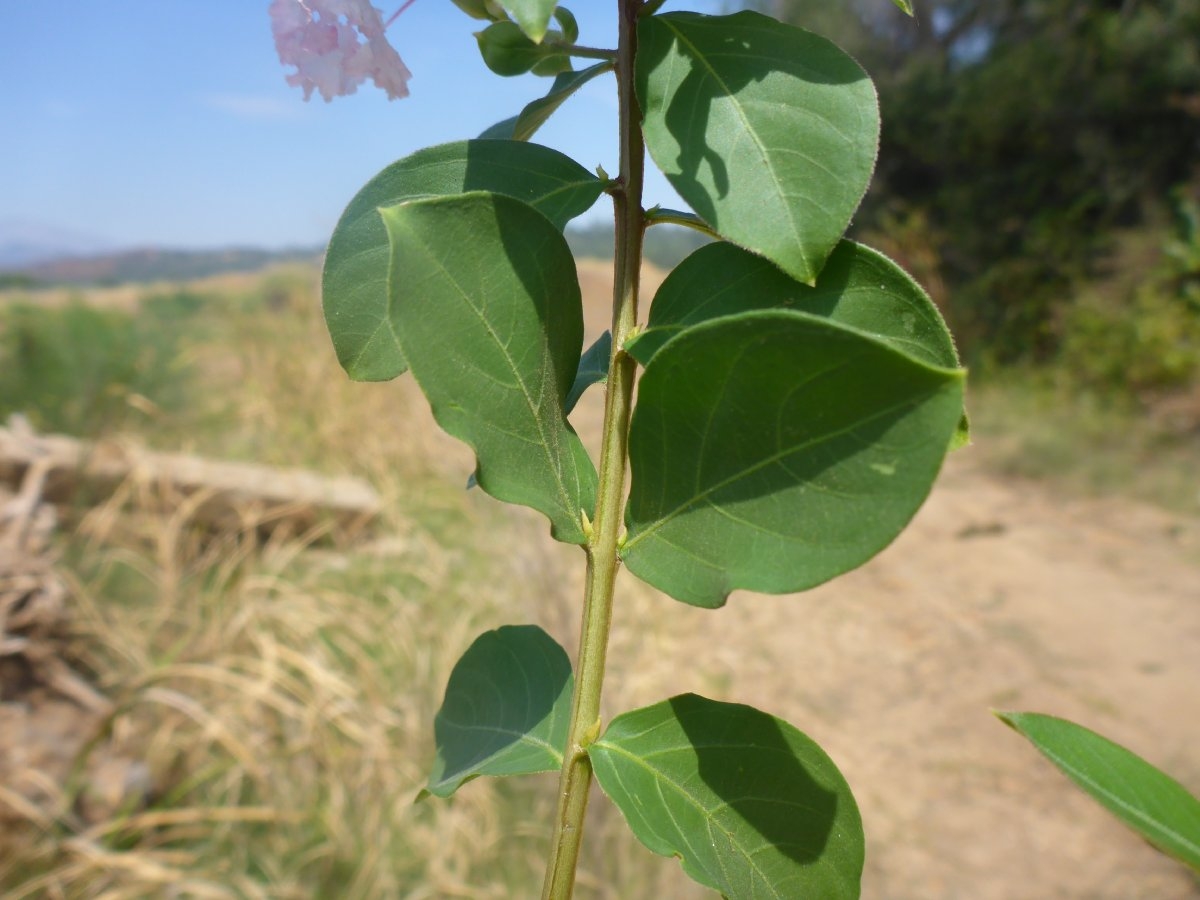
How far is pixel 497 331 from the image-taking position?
255 millimetres

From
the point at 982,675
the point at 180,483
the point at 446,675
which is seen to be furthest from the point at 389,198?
the point at 180,483

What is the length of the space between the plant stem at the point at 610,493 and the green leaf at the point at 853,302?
1 cm

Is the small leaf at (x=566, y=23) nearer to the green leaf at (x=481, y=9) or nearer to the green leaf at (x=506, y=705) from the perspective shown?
the green leaf at (x=481, y=9)

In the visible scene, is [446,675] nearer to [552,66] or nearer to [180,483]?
[180,483]

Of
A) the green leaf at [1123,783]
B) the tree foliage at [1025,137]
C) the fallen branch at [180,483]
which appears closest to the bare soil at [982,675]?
the fallen branch at [180,483]

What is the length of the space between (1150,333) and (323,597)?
414 cm

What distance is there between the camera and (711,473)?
0.24 meters

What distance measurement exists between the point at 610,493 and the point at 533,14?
0.13 m

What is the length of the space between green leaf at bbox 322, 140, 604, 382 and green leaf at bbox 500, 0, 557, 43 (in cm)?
7

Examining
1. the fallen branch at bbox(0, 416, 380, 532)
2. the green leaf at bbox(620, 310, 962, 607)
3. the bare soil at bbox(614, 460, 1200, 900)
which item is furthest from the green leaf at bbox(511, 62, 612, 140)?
the fallen branch at bbox(0, 416, 380, 532)

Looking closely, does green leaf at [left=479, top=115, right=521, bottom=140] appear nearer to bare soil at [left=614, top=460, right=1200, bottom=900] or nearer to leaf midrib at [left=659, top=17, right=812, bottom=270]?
leaf midrib at [left=659, top=17, right=812, bottom=270]

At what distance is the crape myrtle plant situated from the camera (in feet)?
0.73

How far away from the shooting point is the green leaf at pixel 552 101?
305 mm

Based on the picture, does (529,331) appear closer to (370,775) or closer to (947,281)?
(370,775)
